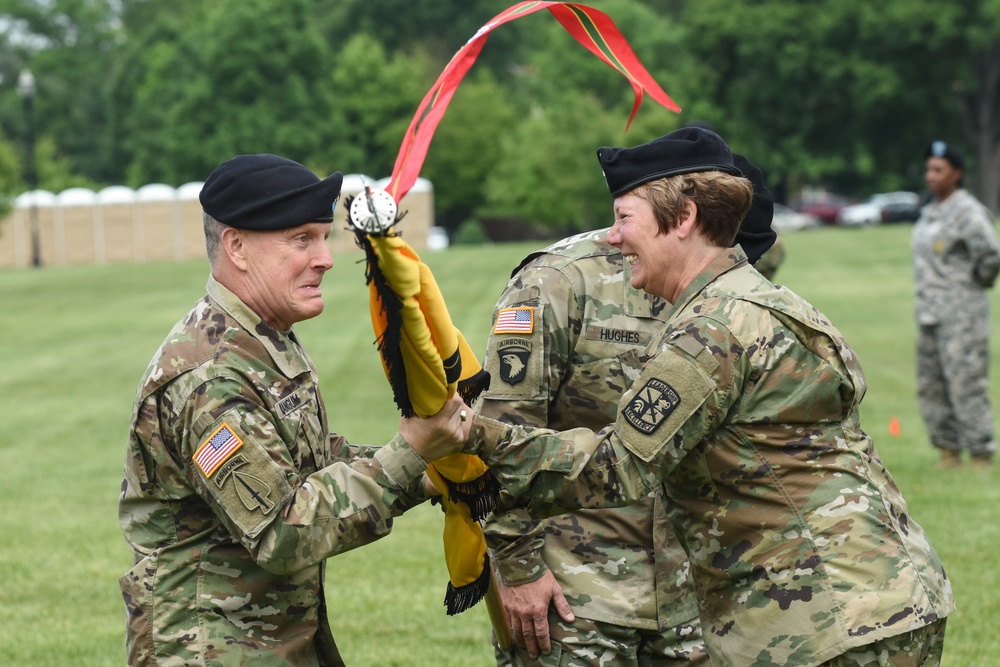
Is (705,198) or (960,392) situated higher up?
(705,198)

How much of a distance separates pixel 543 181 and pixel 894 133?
54.9 feet

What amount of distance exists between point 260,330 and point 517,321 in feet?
3.32

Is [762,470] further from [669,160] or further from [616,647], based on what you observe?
[616,647]

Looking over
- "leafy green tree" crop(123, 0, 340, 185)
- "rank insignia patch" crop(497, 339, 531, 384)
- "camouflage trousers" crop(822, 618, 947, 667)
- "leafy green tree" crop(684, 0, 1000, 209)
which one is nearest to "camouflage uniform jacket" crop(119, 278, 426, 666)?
"rank insignia patch" crop(497, 339, 531, 384)

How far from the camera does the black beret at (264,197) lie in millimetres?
3889

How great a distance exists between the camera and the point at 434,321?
3.68 meters

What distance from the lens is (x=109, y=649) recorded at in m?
7.67

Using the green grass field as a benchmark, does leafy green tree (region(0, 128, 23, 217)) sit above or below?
below

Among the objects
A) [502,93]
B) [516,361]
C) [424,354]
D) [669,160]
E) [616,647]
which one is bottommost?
[502,93]

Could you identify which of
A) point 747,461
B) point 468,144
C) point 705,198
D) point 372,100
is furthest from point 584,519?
point 372,100

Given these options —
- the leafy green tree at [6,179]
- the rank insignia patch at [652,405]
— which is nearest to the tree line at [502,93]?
the leafy green tree at [6,179]

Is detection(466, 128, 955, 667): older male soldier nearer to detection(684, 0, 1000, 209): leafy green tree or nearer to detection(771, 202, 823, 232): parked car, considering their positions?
detection(684, 0, 1000, 209): leafy green tree

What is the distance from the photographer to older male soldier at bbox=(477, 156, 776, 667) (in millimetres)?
4609

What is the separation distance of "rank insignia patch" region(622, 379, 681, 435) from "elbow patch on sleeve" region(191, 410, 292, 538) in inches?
38.8
